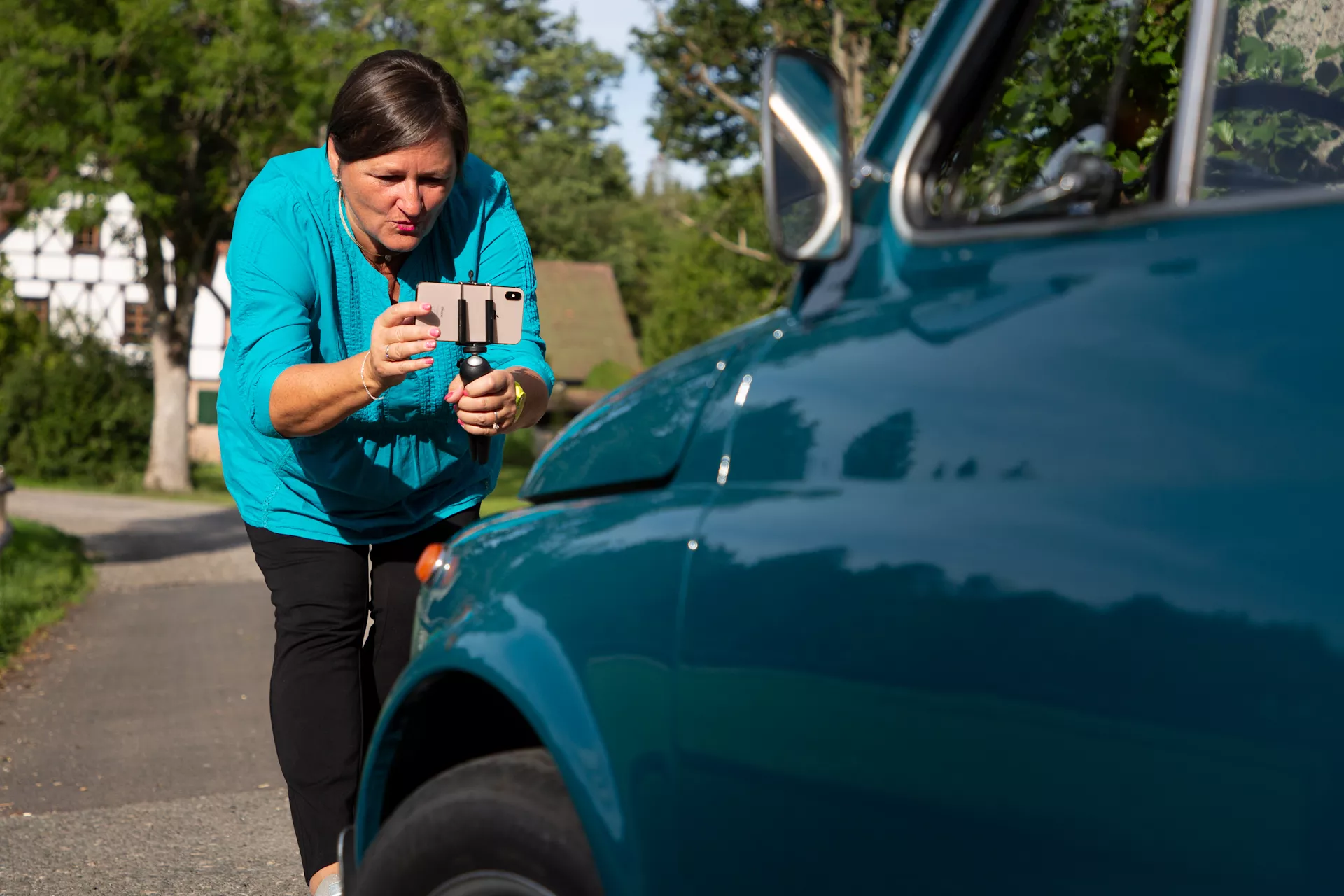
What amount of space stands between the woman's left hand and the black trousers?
64 cm

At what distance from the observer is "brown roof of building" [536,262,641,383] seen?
202 feet

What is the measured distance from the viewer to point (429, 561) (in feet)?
9.33

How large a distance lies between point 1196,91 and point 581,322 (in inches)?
2397

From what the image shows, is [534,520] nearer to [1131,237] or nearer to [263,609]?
[1131,237]

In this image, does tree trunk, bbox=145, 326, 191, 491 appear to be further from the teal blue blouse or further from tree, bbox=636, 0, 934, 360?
the teal blue blouse

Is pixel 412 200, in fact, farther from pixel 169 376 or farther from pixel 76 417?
pixel 76 417

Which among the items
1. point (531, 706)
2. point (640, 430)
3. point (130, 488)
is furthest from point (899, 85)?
point (130, 488)

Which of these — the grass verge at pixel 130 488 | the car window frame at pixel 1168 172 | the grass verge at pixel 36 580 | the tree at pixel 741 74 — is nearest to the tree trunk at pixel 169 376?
the grass verge at pixel 130 488

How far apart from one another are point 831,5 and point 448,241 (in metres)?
18.5

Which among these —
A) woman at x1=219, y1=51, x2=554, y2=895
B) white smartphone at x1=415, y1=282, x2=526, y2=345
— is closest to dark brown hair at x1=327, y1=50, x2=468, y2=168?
woman at x1=219, y1=51, x2=554, y2=895

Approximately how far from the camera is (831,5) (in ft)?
69.1

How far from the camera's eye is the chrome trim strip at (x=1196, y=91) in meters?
1.79

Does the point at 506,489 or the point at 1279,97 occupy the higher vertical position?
the point at 1279,97

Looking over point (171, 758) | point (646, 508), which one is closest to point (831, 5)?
point (171, 758)
